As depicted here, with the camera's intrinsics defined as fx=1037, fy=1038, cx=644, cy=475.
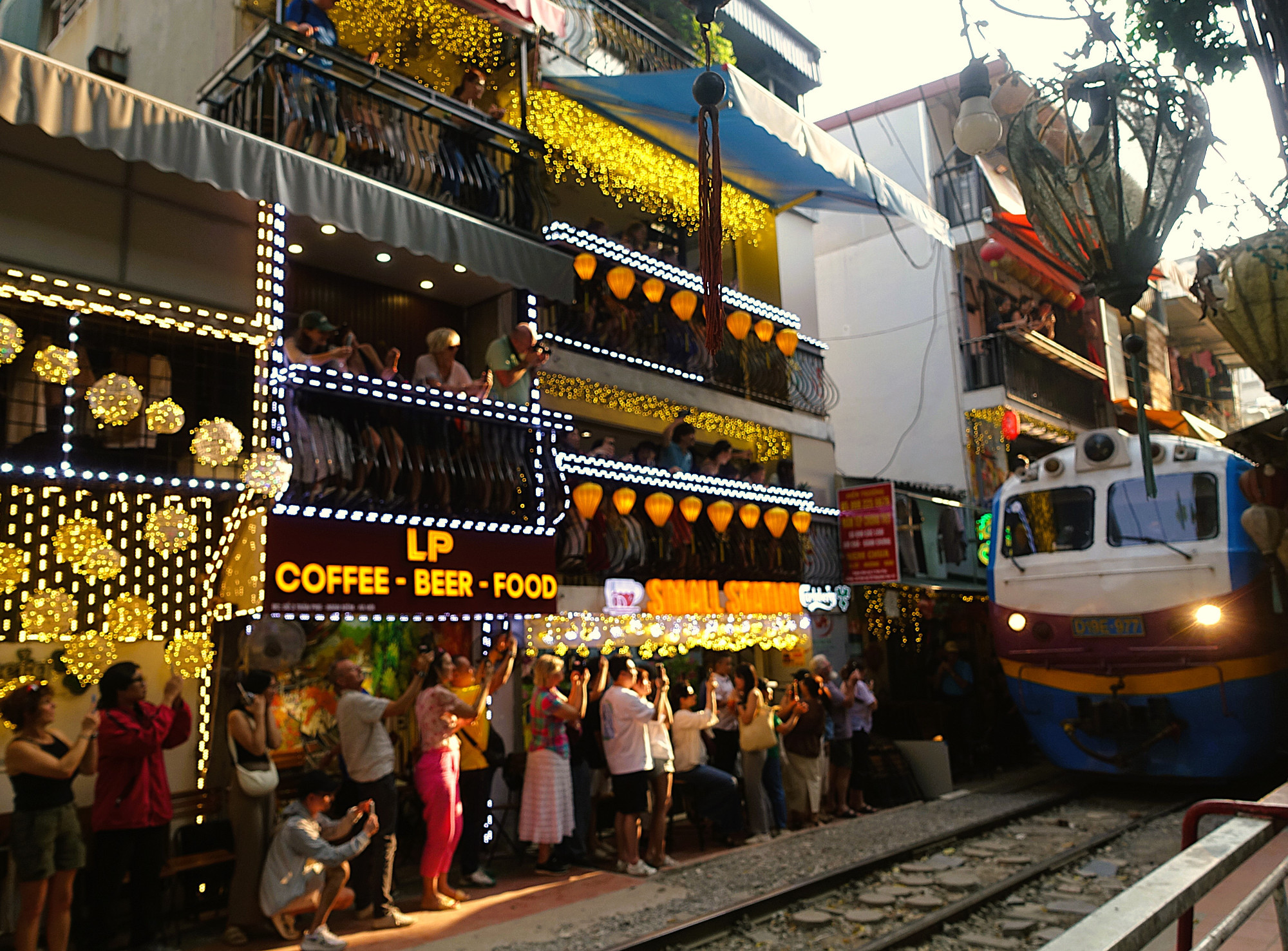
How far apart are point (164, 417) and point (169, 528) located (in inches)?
32.9

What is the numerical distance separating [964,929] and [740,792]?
368 centimetres

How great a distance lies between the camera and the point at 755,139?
12.3 metres

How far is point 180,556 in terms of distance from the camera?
8555mm

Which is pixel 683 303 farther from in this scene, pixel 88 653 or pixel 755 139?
pixel 88 653

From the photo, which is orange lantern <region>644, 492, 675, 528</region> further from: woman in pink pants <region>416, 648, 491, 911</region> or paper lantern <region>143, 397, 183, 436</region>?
paper lantern <region>143, 397, 183, 436</region>

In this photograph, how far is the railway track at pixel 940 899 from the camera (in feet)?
22.7

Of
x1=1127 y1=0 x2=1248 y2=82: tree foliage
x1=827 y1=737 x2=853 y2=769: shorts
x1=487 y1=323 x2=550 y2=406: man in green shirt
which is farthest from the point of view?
x1=827 y1=737 x2=853 y2=769: shorts

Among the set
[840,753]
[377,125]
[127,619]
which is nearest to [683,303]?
[377,125]

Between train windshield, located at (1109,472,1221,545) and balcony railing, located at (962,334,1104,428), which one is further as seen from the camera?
balcony railing, located at (962,334,1104,428)

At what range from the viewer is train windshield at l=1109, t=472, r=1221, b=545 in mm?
11109

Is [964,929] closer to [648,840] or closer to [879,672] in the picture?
[648,840]

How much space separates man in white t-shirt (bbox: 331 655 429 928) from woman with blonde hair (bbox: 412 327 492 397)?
349 cm

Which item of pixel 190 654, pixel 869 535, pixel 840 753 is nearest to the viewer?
pixel 190 654

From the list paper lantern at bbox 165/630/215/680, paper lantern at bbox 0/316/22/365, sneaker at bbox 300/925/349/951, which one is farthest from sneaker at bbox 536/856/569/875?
paper lantern at bbox 0/316/22/365
